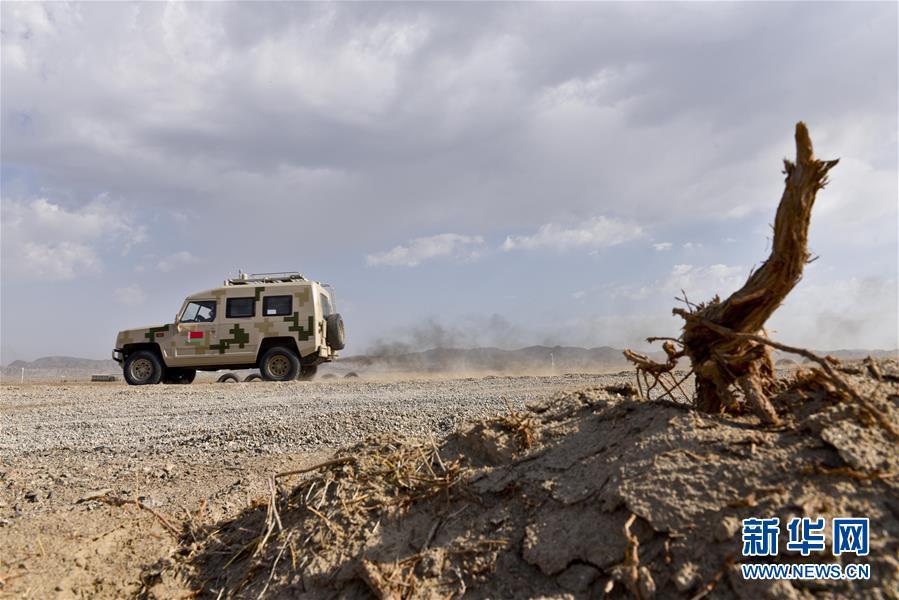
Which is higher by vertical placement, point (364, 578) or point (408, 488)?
point (408, 488)

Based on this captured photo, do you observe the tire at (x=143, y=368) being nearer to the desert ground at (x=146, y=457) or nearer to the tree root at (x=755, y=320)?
the desert ground at (x=146, y=457)

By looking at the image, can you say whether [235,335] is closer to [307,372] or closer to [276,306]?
[276,306]

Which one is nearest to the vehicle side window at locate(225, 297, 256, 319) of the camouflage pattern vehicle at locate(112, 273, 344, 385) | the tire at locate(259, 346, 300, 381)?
the camouflage pattern vehicle at locate(112, 273, 344, 385)

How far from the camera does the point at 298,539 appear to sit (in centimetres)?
295

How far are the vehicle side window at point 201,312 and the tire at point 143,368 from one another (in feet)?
4.80

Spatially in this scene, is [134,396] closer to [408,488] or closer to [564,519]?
[408,488]

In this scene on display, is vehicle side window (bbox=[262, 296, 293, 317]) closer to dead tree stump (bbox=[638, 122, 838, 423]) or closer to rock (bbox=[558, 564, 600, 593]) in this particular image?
dead tree stump (bbox=[638, 122, 838, 423])

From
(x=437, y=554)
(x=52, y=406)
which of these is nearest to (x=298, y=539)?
(x=437, y=554)

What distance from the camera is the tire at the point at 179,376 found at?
17.2m

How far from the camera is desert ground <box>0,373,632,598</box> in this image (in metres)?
3.38

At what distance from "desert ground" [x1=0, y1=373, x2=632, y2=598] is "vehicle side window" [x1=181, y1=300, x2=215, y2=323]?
434 centimetres

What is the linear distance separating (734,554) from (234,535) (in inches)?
97.8

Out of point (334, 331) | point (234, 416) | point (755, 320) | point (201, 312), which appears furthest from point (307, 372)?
point (755, 320)

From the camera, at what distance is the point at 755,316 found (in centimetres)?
263
